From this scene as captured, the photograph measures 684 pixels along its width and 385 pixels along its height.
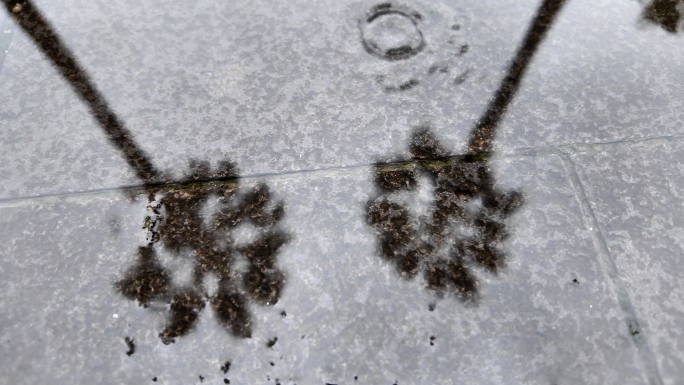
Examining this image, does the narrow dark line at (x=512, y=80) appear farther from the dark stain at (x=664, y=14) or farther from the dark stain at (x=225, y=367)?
the dark stain at (x=225, y=367)

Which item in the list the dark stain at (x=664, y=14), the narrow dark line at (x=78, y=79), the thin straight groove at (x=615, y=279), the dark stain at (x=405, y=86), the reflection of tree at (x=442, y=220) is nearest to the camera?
the thin straight groove at (x=615, y=279)

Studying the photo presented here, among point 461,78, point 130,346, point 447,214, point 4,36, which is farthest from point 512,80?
point 4,36

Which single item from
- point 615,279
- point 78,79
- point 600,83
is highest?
point 78,79

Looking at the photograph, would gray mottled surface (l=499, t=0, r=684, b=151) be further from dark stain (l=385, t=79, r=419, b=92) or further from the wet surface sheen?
dark stain (l=385, t=79, r=419, b=92)

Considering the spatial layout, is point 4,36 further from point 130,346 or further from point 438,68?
point 438,68

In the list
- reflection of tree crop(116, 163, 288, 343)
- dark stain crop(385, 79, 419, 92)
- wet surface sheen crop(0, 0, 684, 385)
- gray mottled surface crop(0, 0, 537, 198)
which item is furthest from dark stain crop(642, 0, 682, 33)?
reflection of tree crop(116, 163, 288, 343)

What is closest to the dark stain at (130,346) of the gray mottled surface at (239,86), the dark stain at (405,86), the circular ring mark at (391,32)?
the gray mottled surface at (239,86)
